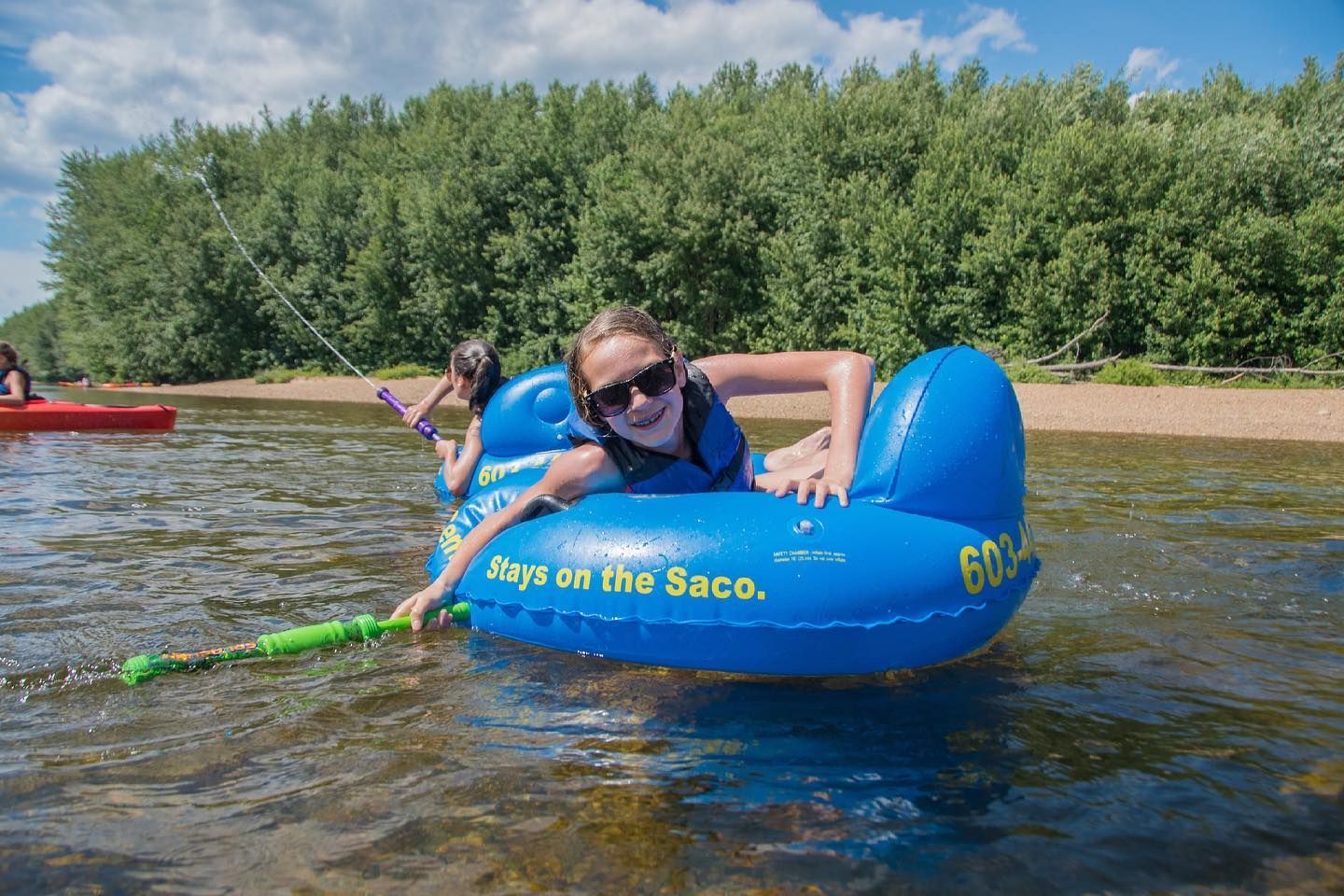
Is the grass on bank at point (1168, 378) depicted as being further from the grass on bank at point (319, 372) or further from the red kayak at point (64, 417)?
the grass on bank at point (319, 372)

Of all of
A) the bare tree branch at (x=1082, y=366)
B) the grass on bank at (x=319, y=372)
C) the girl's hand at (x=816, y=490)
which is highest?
the grass on bank at (x=319, y=372)

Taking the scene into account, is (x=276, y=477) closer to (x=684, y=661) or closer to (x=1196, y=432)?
(x=684, y=661)

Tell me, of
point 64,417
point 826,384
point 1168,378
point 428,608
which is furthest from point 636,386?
point 1168,378

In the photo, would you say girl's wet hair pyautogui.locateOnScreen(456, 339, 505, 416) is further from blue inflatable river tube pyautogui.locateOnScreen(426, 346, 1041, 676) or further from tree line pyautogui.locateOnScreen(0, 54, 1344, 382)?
tree line pyautogui.locateOnScreen(0, 54, 1344, 382)

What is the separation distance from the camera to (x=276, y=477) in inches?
334

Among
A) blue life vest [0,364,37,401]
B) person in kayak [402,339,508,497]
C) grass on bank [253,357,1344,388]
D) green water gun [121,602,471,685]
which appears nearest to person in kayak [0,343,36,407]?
blue life vest [0,364,37,401]

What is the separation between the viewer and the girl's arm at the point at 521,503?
142 inches

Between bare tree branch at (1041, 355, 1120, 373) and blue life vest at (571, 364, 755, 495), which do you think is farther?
bare tree branch at (1041, 355, 1120, 373)

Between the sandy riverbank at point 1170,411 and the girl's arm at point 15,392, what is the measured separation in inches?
449

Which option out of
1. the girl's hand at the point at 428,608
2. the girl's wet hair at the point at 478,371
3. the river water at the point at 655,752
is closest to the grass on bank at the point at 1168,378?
the girl's wet hair at the point at 478,371

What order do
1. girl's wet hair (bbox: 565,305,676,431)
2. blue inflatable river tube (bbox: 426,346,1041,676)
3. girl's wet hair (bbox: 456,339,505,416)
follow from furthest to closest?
girl's wet hair (bbox: 456,339,505,416) < girl's wet hair (bbox: 565,305,676,431) < blue inflatable river tube (bbox: 426,346,1041,676)

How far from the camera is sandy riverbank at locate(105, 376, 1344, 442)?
44.6 feet

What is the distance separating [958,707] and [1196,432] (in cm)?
1271

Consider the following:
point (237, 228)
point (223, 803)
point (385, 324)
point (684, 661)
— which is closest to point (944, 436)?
point (684, 661)
